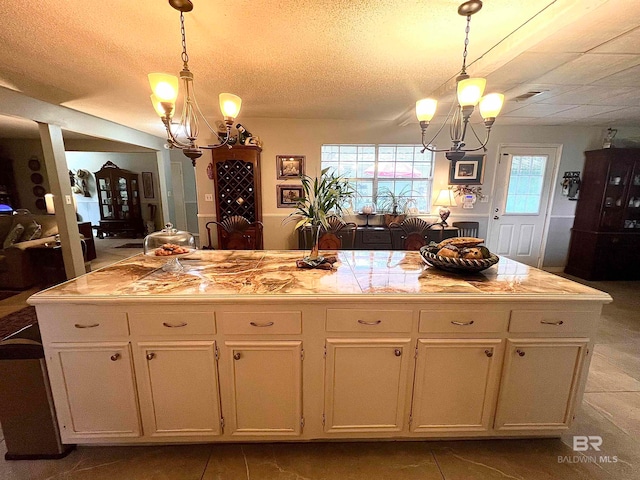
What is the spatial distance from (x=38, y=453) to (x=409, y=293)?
7.15ft

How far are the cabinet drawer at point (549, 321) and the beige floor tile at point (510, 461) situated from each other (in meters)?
0.72

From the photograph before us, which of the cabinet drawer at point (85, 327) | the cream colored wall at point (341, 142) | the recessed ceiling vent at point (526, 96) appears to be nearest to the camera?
the cabinet drawer at point (85, 327)

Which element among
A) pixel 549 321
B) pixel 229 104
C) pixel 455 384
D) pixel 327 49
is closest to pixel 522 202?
pixel 549 321

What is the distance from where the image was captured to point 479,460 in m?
1.47

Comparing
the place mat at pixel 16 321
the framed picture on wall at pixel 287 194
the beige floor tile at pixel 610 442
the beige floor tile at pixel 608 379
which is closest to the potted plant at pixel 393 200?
the framed picture on wall at pixel 287 194

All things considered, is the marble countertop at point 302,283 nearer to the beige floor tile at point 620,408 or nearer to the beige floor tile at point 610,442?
the beige floor tile at point 610,442

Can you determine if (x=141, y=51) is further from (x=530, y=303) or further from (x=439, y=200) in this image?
(x=439, y=200)

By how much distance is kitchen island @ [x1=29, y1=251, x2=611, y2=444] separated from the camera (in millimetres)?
1349

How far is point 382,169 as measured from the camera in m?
4.66

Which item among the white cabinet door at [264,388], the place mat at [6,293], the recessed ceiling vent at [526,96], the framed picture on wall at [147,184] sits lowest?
the place mat at [6,293]

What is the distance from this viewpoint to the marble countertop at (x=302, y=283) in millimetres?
1346

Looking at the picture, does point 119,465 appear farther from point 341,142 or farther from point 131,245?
point 131,245

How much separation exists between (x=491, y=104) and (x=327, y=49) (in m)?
1.30

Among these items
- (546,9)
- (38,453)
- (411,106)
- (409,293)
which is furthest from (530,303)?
(411,106)
